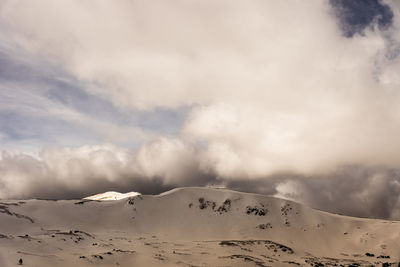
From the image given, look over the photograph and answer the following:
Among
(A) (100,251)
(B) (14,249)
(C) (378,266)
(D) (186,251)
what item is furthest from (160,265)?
(C) (378,266)

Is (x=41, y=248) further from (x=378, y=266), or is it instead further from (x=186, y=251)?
(x=378, y=266)

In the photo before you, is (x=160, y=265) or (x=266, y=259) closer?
(x=160, y=265)

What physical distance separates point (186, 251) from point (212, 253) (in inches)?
604

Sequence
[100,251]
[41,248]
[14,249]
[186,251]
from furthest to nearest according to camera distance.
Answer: [186,251]
[100,251]
[41,248]
[14,249]

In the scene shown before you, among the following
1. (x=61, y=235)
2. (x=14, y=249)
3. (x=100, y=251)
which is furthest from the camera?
(x=61, y=235)

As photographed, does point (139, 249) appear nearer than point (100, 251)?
No

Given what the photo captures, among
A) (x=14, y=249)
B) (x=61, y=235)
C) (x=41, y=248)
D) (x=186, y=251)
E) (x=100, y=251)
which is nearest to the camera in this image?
(x=14, y=249)

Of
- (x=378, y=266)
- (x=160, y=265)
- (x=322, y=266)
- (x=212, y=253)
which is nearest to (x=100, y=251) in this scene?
(x=160, y=265)

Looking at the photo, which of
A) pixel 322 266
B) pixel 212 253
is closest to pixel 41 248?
pixel 212 253

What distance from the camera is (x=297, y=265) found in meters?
180

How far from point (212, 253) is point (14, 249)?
103150 millimetres

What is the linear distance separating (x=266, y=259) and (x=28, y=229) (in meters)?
141

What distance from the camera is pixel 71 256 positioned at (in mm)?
136875

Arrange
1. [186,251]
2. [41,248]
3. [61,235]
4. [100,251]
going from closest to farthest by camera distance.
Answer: [41,248]
[100,251]
[61,235]
[186,251]
